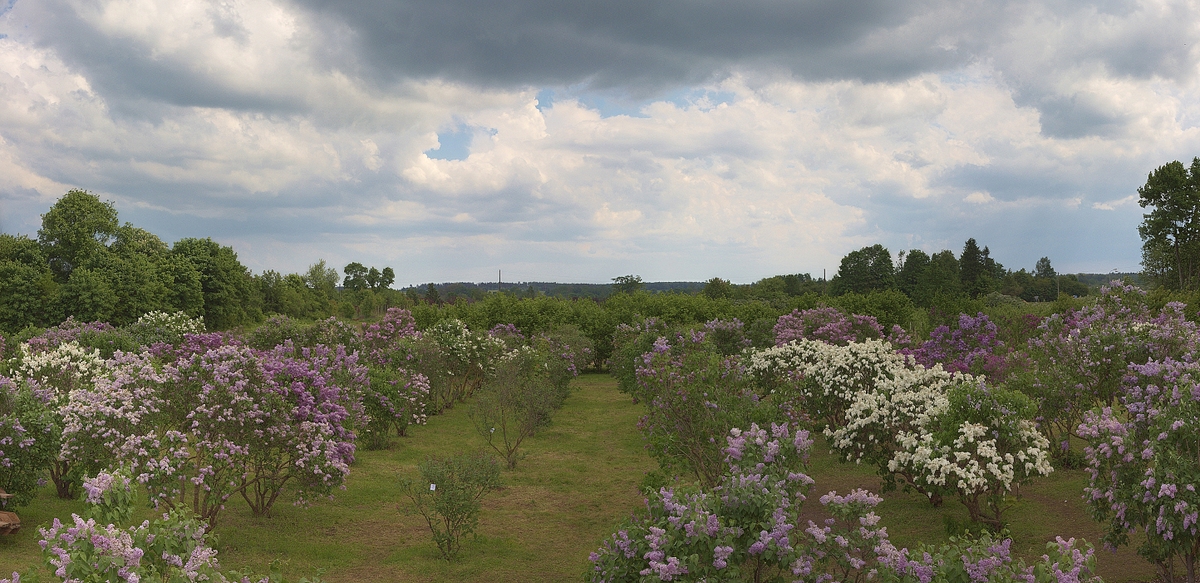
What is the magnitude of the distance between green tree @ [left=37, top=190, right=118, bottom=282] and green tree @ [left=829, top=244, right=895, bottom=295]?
73.2 m

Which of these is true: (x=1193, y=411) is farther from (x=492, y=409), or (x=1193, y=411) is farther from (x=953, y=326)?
(x=953, y=326)

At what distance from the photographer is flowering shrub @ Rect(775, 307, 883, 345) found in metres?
22.0

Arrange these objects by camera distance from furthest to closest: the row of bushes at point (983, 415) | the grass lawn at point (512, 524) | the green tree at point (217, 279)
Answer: the green tree at point (217, 279) < the grass lawn at point (512, 524) < the row of bushes at point (983, 415)

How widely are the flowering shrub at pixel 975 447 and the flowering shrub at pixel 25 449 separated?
12555 millimetres

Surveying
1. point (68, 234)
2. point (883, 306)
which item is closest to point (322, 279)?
point (68, 234)

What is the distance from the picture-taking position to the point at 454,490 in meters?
10.5

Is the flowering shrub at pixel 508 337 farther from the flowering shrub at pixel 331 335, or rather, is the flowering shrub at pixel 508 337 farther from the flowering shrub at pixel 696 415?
the flowering shrub at pixel 696 415

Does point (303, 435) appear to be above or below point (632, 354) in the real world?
below

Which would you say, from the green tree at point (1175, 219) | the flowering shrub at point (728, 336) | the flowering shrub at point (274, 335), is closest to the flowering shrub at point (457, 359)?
the flowering shrub at point (274, 335)

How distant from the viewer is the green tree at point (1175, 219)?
49.6 m

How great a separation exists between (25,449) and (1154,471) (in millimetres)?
14719

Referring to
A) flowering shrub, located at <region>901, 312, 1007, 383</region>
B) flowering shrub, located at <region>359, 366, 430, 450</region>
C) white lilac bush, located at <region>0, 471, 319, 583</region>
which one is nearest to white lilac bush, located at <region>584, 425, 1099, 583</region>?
white lilac bush, located at <region>0, 471, 319, 583</region>

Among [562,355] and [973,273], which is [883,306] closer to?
[562,355]

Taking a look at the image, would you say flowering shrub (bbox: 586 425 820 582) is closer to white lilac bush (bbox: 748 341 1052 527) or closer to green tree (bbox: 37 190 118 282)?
white lilac bush (bbox: 748 341 1052 527)
